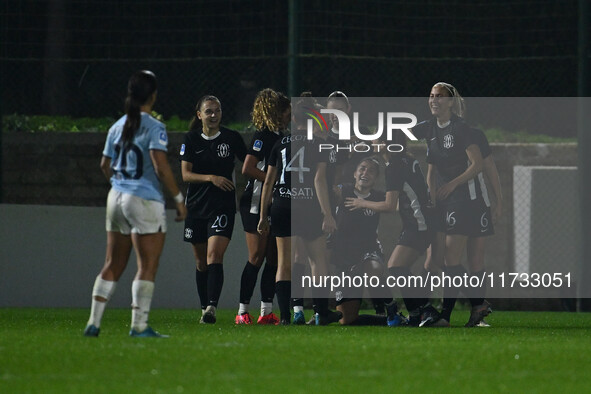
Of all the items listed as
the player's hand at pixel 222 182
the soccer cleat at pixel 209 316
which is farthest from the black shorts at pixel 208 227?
the soccer cleat at pixel 209 316

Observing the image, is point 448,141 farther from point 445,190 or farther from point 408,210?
point 408,210

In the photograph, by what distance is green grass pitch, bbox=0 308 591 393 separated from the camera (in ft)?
19.2

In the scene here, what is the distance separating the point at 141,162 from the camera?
7.96 m

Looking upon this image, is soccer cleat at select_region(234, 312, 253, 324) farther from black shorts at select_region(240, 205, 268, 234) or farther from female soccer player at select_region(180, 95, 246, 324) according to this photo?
black shorts at select_region(240, 205, 268, 234)

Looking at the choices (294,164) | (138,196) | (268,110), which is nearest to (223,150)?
(268,110)

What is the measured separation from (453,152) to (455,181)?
24cm

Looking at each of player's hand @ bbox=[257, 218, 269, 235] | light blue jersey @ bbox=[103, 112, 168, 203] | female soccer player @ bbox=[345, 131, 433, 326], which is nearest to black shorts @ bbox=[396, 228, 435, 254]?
female soccer player @ bbox=[345, 131, 433, 326]

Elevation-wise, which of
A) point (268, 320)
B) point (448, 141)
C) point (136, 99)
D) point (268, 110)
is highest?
point (268, 110)

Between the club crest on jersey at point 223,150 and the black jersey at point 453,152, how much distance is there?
1.71 metres

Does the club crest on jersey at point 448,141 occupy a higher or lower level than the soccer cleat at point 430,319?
higher

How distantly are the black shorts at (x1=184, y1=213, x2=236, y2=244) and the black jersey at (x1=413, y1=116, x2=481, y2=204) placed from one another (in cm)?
176

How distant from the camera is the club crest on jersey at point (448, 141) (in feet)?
33.5

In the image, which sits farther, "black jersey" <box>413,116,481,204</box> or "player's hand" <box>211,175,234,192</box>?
"player's hand" <box>211,175,234,192</box>

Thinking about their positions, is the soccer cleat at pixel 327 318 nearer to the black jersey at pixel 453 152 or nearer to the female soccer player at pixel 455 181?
the female soccer player at pixel 455 181
